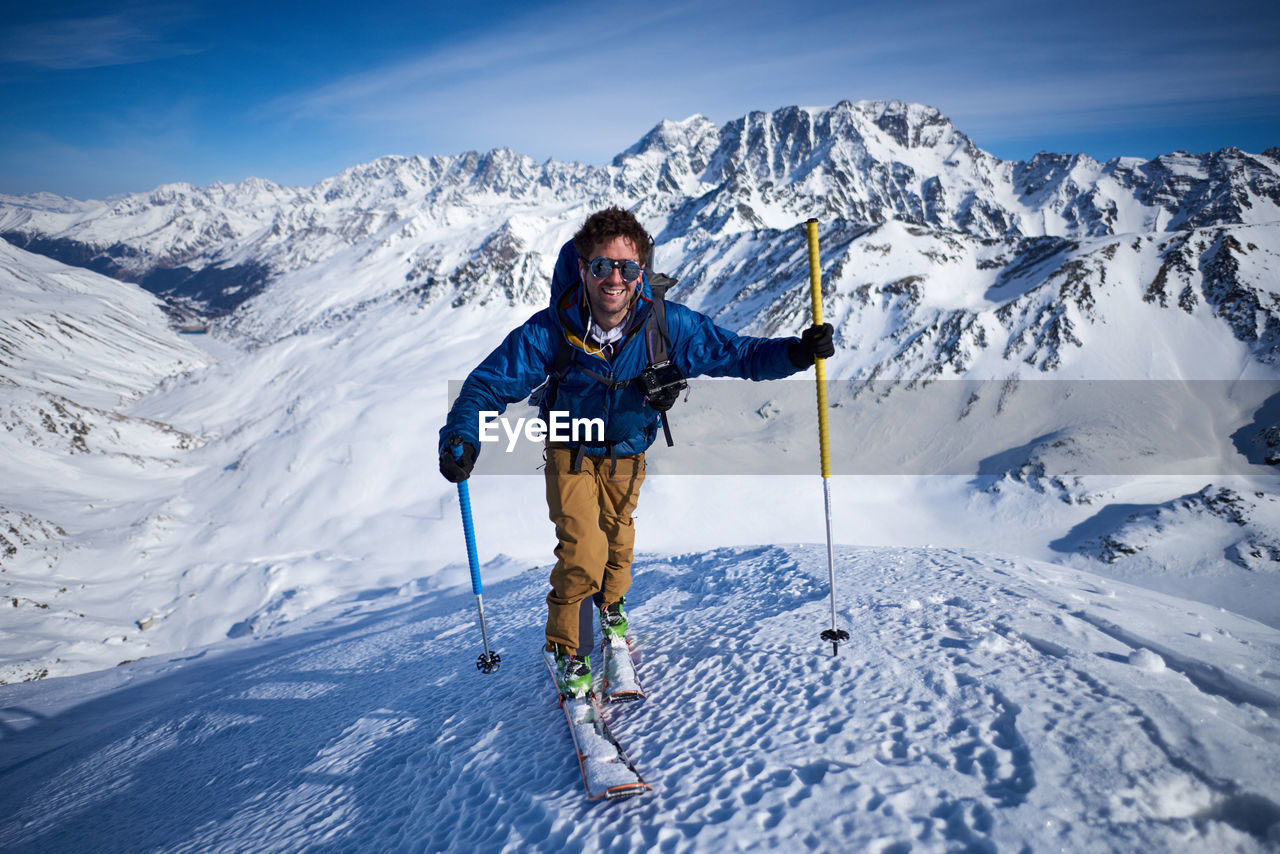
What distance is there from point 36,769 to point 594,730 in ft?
29.1

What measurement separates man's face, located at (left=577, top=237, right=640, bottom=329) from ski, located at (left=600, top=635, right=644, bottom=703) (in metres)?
3.07

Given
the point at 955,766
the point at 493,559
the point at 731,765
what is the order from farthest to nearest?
the point at 493,559 → the point at 731,765 → the point at 955,766

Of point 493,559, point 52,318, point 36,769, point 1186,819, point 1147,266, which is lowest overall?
point 493,559

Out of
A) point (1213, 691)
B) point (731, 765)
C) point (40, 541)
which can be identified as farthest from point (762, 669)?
point (40, 541)

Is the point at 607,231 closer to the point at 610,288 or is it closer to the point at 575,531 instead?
the point at 610,288

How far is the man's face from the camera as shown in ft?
13.8

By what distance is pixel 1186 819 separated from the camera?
8.45 feet

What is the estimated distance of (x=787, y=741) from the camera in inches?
140

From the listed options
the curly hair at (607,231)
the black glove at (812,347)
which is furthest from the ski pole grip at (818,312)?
the curly hair at (607,231)

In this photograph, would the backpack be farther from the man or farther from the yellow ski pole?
the yellow ski pole

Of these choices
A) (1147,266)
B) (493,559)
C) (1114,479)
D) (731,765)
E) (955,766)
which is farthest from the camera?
(1147,266)

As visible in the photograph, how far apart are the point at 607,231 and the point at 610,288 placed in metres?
0.47

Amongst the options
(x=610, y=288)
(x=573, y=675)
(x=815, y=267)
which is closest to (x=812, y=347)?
(x=815, y=267)

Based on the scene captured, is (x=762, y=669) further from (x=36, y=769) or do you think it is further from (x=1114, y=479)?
(x=1114, y=479)
